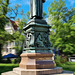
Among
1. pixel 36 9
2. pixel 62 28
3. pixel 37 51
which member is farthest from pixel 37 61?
pixel 62 28

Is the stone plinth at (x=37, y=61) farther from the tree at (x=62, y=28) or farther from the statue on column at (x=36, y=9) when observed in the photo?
the tree at (x=62, y=28)

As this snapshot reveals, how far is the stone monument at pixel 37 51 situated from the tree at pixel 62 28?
615 inches

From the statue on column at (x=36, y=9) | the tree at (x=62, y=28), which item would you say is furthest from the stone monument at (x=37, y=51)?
the tree at (x=62, y=28)

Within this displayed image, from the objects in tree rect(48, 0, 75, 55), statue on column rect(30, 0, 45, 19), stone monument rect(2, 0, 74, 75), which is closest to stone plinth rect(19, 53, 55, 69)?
stone monument rect(2, 0, 74, 75)

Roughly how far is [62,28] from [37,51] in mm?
17094

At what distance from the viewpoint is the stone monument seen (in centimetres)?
541

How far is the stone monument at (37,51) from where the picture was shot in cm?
541

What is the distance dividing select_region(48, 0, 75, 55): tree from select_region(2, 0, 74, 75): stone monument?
615 inches

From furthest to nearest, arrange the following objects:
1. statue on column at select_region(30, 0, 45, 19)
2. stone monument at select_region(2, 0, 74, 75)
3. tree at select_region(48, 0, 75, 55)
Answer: tree at select_region(48, 0, 75, 55) < statue on column at select_region(30, 0, 45, 19) < stone monument at select_region(2, 0, 74, 75)

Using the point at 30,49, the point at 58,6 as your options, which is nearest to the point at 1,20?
the point at 30,49

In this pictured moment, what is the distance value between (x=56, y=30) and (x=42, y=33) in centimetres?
1739

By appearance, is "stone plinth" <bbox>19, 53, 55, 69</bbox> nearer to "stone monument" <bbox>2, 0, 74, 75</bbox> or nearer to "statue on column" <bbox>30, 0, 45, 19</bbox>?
"stone monument" <bbox>2, 0, 74, 75</bbox>

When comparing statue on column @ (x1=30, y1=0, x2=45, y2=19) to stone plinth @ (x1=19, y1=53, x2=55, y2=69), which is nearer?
stone plinth @ (x1=19, y1=53, x2=55, y2=69)

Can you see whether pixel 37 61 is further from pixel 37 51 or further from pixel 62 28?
pixel 62 28
